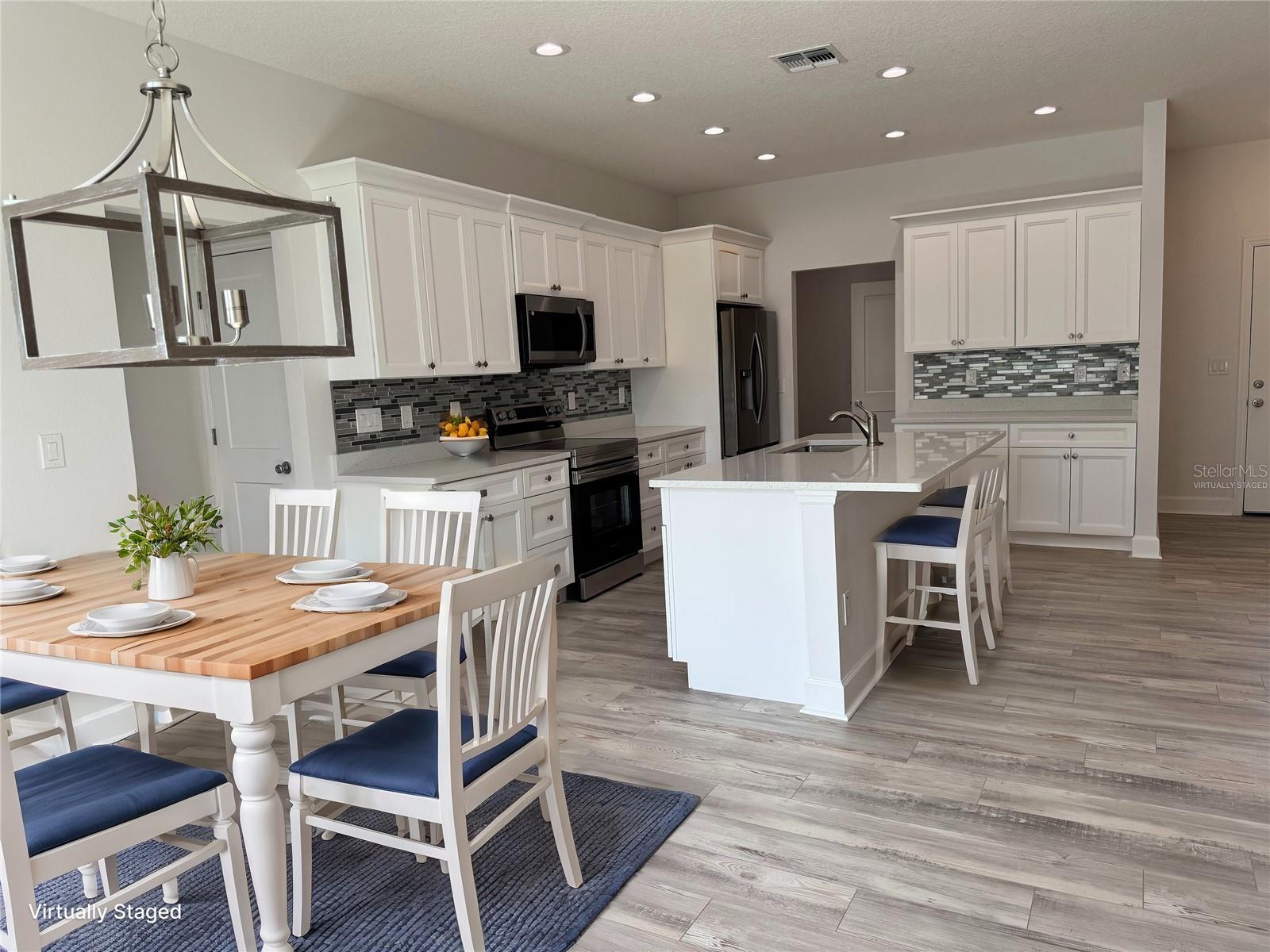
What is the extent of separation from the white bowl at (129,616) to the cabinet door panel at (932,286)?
5302 millimetres

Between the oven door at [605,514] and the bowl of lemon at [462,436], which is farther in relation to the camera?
the oven door at [605,514]

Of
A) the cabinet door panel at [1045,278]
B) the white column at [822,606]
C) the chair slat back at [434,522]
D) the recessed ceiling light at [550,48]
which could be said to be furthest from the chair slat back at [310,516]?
the cabinet door panel at [1045,278]

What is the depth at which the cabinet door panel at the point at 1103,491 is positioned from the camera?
5477 mm

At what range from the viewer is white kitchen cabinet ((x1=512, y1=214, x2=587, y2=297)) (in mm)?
4941

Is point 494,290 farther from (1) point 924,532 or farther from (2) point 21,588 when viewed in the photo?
(2) point 21,588

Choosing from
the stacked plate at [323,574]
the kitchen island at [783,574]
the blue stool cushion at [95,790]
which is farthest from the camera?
the kitchen island at [783,574]

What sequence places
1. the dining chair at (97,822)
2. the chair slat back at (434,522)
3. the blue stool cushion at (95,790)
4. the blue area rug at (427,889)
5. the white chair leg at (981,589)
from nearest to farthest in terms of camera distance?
the dining chair at (97,822)
the blue stool cushion at (95,790)
the blue area rug at (427,889)
the chair slat back at (434,522)
the white chair leg at (981,589)

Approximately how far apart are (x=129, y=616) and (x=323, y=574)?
0.51 meters

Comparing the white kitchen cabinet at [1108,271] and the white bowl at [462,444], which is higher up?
the white kitchen cabinet at [1108,271]

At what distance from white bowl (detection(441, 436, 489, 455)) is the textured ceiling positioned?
1.75 meters

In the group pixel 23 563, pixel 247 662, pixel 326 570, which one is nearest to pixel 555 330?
pixel 326 570

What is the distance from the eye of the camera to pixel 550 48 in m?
3.80

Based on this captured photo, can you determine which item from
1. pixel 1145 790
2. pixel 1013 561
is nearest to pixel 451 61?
pixel 1145 790

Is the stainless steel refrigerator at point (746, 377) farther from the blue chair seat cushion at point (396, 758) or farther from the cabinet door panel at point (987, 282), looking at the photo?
the blue chair seat cushion at point (396, 758)
